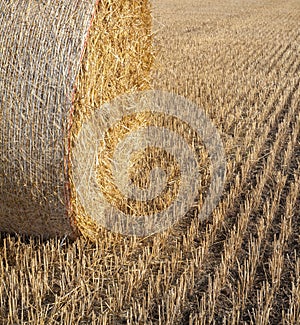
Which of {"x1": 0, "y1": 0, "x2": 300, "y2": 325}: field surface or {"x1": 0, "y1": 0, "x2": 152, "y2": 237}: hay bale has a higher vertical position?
{"x1": 0, "y1": 0, "x2": 152, "y2": 237}: hay bale

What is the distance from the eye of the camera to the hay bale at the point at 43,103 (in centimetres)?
363

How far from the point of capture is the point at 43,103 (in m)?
3.62

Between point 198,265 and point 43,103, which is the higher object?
point 43,103

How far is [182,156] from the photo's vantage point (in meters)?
5.94

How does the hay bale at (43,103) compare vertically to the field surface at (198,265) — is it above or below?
above

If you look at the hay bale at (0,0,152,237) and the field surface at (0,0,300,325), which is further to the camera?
the hay bale at (0,0,152,237)

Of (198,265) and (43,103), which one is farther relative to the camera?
(198,265)

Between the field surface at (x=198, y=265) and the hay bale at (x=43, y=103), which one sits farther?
the hay bale at (x=43, y=103)

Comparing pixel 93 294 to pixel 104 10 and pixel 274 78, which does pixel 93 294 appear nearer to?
pixel 104 10

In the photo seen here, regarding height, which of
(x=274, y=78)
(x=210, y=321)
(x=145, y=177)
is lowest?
(x=210, y=321)

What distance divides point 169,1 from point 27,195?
24957 mm

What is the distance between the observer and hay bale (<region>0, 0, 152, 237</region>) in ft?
11.9

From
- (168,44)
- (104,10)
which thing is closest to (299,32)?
(168,44)

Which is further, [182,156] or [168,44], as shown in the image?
[168,44]
